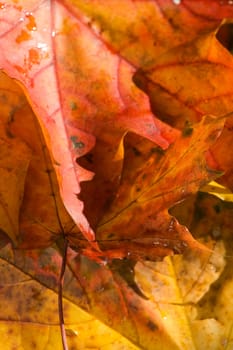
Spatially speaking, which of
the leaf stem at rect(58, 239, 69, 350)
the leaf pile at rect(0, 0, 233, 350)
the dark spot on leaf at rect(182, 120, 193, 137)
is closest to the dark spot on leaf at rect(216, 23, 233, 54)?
the leaf pile at rect(0, 0, 233, 350)

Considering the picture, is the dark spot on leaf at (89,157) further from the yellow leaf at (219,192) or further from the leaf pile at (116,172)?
the yellow leaf at (219,192)

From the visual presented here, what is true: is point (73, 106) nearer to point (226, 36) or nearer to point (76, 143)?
point (76, 143)

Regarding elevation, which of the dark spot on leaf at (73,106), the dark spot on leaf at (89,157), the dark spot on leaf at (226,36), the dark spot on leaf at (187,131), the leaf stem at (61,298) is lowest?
the leaf stem at (61,298)

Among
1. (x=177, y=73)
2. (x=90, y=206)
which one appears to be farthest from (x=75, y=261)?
(x=177, y=73)

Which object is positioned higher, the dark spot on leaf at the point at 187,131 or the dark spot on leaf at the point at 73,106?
the dark spot on leaf at the point at 187,131

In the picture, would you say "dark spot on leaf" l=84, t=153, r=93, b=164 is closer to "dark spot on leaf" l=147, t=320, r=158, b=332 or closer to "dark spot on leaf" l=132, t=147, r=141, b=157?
"dark spot on leaf" l=132, t=147, r=141, b=157

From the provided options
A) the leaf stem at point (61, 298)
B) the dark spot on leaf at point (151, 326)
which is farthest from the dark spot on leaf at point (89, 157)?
the dark spot on leaf at point (151, 326)

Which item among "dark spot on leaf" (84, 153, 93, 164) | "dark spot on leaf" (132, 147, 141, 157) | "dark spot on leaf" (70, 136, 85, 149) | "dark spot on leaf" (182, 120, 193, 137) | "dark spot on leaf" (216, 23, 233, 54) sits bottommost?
"dark spot on leaf" (84, 153, 93, 164)

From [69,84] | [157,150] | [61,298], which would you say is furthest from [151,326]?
[69,84]
